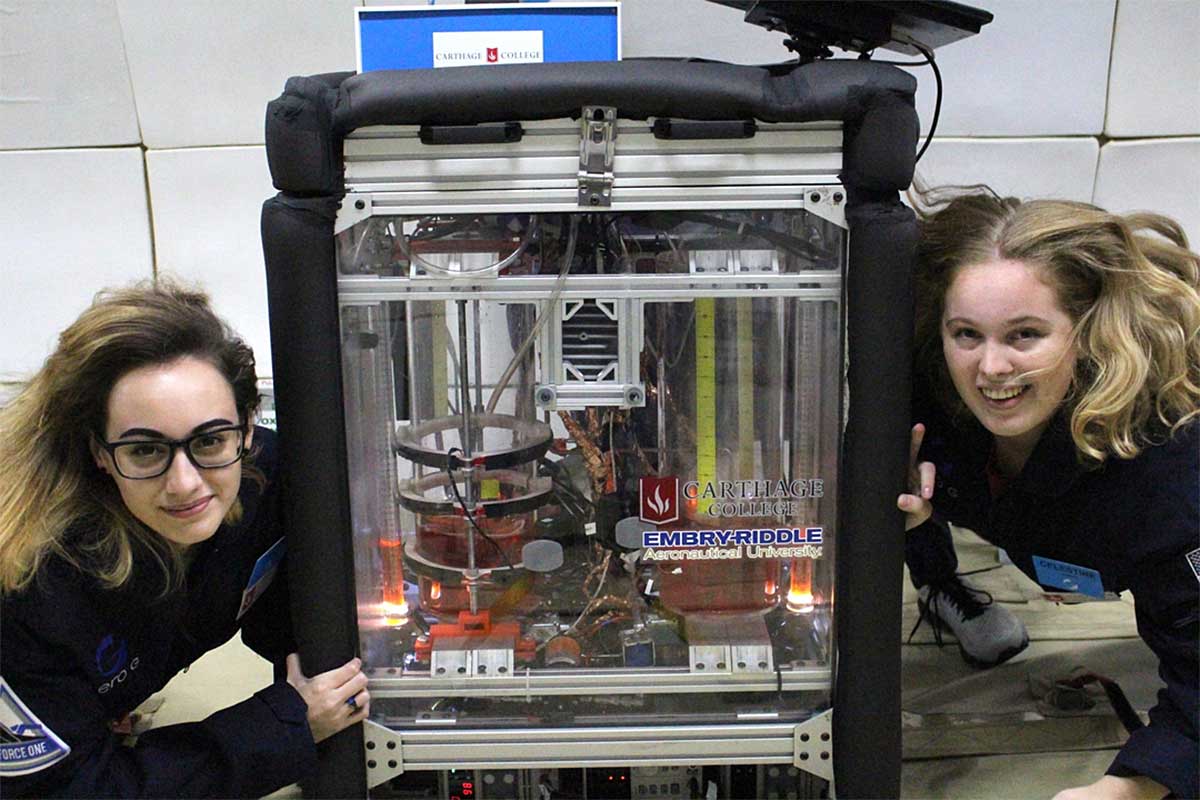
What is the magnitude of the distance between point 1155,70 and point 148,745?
2.19 meters

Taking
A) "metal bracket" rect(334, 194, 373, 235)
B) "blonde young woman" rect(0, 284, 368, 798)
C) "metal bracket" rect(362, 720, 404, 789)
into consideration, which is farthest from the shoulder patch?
"metal bracket" rect(334, 194, 373, 235)

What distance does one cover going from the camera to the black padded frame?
1.07 meters

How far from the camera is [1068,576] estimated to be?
1437 mm

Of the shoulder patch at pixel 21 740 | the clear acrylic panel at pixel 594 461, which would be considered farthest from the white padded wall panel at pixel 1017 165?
the shoulder patch at pixel 21 740

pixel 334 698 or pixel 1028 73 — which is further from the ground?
pixel 1028 73

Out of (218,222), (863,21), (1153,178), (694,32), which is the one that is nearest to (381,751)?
(863,21)

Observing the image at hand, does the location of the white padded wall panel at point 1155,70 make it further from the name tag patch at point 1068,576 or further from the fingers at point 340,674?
the fingers at point 340,674

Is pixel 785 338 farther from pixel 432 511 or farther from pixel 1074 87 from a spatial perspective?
pixel 1074 87

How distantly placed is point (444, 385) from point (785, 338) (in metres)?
0.44

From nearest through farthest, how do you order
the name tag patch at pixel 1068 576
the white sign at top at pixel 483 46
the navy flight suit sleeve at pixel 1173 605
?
the navy flight suit sleeve at pixel 1173 605 < the white sign at top at pixel 483 46 < the name tag patch at pixel 1068 576

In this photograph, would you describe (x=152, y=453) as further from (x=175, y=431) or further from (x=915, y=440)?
(x=915, y=440)

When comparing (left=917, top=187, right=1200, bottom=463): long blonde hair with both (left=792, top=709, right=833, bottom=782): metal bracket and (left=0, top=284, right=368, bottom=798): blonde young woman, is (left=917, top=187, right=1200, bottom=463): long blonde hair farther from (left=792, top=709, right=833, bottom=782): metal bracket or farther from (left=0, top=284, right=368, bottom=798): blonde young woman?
(left=0, top=284, right=368, bottom=798): blonde young woman

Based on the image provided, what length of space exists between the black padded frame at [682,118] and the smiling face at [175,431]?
0.26 feet

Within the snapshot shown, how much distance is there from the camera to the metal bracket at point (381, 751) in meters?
1.24
